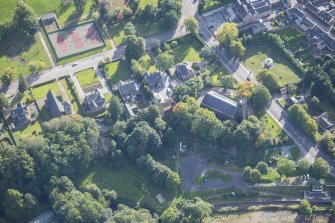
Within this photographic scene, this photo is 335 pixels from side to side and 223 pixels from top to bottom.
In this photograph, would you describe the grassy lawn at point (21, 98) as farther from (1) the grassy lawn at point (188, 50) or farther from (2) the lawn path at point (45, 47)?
(1) the grassy lawn at point (188, 50)

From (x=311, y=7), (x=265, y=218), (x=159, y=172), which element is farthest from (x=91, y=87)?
(x=311, y=7)

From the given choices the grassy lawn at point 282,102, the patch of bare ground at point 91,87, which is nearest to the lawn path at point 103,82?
the patch of bare ground at point 91,87

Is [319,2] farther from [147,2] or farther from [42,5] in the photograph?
[42,5]

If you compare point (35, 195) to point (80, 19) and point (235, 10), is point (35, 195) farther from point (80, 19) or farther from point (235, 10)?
point (235, 10)

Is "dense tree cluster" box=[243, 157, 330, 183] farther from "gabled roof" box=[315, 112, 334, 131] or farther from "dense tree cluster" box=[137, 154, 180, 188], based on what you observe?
"dense tree cluster" box=[137, 154, 180, 188]

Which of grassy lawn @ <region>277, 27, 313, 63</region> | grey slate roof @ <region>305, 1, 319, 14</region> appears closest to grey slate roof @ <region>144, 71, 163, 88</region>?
grassy lawn @ <region>277, 27, 313, 63</region>
